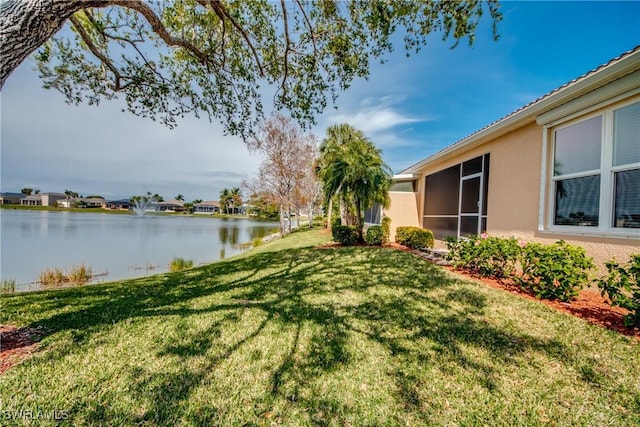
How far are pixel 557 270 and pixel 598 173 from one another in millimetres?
2010

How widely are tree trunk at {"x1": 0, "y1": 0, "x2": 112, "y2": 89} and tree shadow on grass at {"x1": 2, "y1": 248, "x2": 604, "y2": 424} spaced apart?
3.11m

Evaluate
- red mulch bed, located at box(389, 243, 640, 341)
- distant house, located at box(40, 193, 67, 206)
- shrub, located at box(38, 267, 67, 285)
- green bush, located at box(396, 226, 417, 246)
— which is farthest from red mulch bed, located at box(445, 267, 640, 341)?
distant house, located at box(40, 193, 67, 206)

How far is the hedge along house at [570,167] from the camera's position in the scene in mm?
4215

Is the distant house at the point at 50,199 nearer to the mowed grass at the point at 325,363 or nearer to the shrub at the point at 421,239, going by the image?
the mowed grass at the point at 325,363

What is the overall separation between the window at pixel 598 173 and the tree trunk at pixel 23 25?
777cm

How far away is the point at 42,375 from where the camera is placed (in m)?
2.58

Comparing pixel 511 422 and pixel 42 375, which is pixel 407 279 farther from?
pixel 42 375

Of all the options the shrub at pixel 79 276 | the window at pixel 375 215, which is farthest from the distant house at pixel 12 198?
the window at pixel 375 215

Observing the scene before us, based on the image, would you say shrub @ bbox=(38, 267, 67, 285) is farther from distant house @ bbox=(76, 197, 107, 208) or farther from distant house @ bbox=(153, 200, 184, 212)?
distant house @ bbox=(153, 200, 184, 212)

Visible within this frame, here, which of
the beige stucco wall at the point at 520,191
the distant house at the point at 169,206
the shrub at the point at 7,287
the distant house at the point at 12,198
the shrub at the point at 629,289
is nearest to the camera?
the shrub at the point at 629,289

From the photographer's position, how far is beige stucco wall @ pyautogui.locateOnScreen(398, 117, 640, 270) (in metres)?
4.94

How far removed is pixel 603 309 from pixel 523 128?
4.42 m

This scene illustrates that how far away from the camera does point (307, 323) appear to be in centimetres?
379

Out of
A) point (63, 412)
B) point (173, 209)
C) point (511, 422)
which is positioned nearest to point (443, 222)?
point (511, 422)
